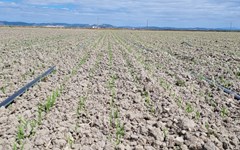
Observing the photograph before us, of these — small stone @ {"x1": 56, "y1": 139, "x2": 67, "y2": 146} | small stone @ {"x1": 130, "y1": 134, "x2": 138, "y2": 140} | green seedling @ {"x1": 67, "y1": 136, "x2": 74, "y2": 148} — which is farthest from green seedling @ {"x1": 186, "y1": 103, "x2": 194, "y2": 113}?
small stone @ {"x1": 56, "y1": 139, "x2": 67, "y2": 146}

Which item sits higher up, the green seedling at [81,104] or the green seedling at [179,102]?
the green seedling at [179,102]

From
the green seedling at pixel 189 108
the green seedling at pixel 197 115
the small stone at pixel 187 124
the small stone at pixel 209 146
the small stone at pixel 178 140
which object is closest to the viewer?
the small stone at pixel 209 146

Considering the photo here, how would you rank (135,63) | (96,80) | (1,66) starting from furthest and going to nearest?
1. (135,63)
2. (1,66)
3. (96,80)

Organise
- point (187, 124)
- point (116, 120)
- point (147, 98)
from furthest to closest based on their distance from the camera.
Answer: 1. point (147, 98)
2. point (116, 120)
3. point (187, 124)

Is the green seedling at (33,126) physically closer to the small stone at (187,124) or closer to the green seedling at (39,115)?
the green seedling at (39,115)

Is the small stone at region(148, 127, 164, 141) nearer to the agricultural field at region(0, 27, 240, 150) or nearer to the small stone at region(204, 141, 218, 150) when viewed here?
the agricultural field at region(0, 27, 240, 150)

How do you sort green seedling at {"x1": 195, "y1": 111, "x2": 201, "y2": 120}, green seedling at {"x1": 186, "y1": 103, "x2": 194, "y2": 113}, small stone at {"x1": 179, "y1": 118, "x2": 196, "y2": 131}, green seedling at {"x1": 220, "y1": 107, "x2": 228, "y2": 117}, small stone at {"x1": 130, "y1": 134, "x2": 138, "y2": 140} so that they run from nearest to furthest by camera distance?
small stone at {"x1": 130, "y1": 134, "x2": 138, "y2": 140}
small stone at {"x1": 179, "y1": 118, "x2": 196, "y2": 131}
green seedling at {"x1": 195, "y1": 111, "x2": 201, "y2": 120}
green seedling at {"x1": 220, "y1": 107, "x2": 228, "y2": 117}
green seedling at {"x1": 186, "y1": 103, "x2": 194, "y2": 113}

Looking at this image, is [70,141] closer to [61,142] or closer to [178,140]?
[61,142]

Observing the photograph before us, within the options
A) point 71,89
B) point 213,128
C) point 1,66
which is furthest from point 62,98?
point 1,66

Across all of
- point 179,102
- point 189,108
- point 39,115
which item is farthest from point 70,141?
point 179,102

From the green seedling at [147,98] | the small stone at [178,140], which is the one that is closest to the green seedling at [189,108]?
the green seedling at [147,98]

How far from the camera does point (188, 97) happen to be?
6727 millimetres

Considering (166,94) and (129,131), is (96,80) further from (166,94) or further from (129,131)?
(129,131)

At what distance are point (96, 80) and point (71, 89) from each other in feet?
3.99
